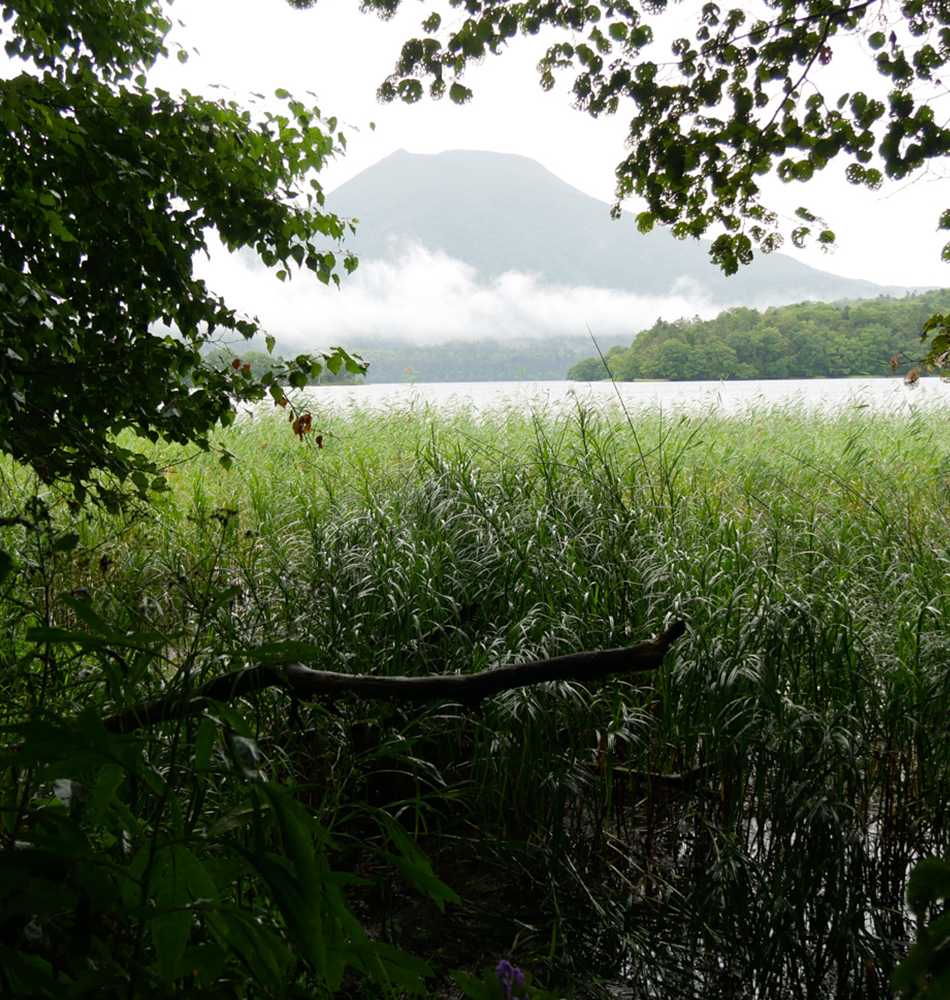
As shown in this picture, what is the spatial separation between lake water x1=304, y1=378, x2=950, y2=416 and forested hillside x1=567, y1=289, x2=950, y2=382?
3.51 metres

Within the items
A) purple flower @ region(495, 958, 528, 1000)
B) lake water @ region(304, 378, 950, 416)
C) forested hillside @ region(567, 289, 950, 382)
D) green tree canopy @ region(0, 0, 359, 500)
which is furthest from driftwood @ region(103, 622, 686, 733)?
forested hillside @ region(567, 289, 950, 382)

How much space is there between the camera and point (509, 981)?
82 centimetres

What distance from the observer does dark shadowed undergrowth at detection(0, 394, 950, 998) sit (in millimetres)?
2199

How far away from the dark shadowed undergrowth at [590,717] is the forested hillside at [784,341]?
1050 centimetres

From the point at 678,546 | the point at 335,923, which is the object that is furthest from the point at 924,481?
the point at 335,923

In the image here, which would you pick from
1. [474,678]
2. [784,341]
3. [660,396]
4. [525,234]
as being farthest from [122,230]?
[525,234]

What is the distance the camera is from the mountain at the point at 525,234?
8850 centimetres

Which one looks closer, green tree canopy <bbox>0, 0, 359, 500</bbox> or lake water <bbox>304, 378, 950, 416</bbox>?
green tree canopy <bbox>0, 0, 359, 500</bbox>

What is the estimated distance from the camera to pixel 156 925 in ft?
2.05

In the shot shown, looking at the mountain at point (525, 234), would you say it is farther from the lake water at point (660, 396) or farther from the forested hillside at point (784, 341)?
the lake water at point (660, 396)

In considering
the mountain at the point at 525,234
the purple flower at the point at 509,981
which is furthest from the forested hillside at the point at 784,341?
the mountain at the point at 525,234

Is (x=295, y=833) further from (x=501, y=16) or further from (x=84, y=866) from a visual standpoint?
(x=501, y=16)

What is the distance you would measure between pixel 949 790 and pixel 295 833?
2818 mm

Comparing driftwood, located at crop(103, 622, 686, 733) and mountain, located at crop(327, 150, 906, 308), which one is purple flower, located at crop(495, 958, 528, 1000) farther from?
mountain, located at crop(327, 150, 906, 308)
